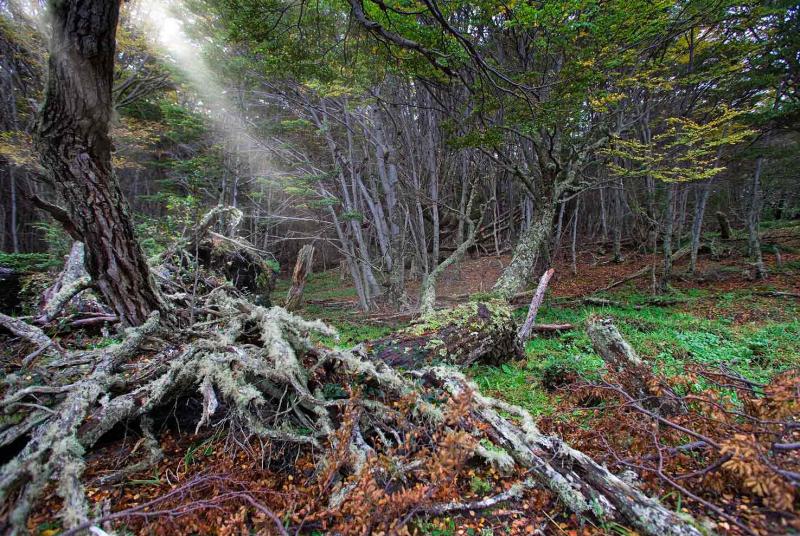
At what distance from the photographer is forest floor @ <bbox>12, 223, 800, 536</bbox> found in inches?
60.6

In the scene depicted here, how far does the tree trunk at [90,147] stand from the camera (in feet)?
7.06

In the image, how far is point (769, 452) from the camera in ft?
4.91

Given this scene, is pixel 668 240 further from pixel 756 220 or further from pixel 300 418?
pixel 300 418

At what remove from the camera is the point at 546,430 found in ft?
7.91

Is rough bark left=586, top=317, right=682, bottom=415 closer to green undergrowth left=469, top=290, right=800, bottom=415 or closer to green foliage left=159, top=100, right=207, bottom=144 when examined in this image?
green undergrowth left=469, top=290, right=800, bottom=415

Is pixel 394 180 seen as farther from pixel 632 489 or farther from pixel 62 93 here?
pixel 632 489

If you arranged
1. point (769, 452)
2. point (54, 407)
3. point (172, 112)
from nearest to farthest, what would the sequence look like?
point (769, 452), point (54, 407), point (172, 112)

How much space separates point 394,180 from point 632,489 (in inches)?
314

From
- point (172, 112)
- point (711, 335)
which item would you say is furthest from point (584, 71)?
point (172, 112)

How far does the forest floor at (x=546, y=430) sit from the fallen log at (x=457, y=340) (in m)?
0.22

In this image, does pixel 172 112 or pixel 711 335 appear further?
pixel 172 112

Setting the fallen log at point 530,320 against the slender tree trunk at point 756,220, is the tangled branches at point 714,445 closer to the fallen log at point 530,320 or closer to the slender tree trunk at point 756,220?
the fallen log at point 530,320

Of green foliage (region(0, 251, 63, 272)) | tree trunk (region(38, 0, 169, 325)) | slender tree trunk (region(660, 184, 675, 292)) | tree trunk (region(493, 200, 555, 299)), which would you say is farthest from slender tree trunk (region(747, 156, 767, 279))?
green foliage (region(0, 251, 63, 272))

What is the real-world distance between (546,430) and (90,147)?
3891 millimetres
